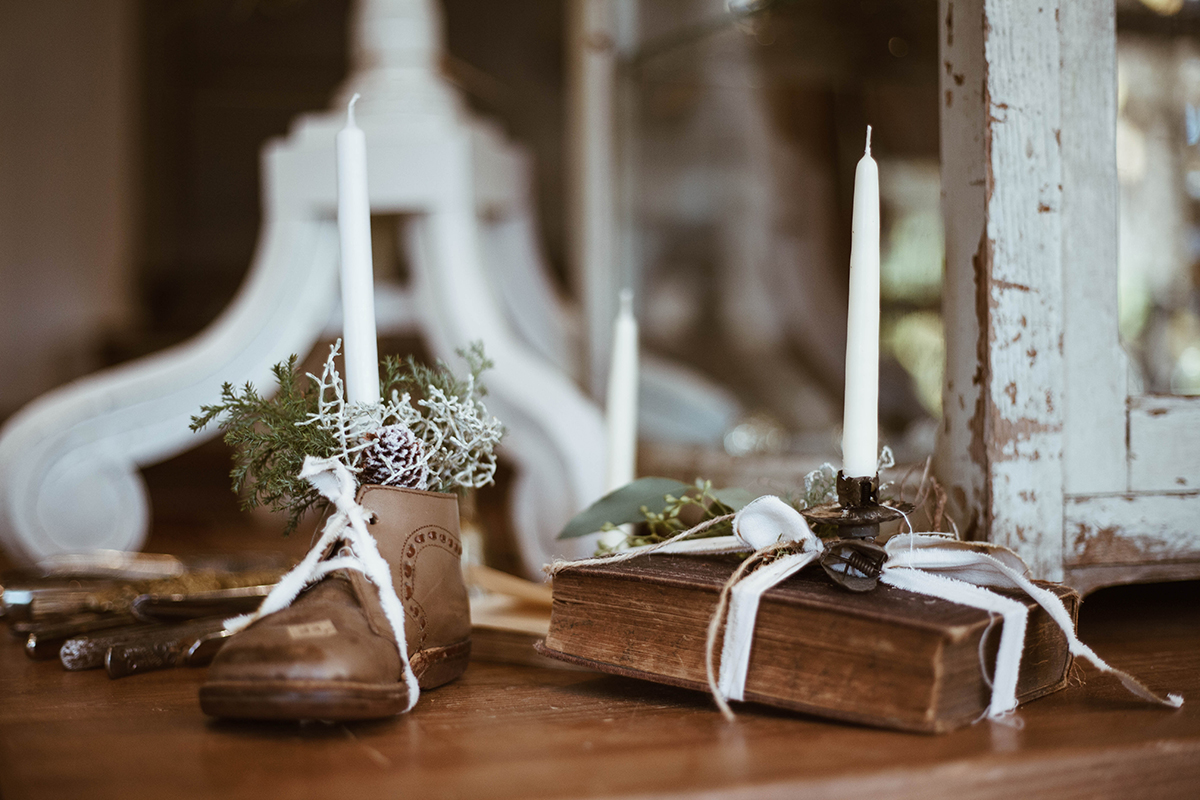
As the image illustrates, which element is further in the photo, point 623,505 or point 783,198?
point 783,198

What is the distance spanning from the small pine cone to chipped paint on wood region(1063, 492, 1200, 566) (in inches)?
12.7

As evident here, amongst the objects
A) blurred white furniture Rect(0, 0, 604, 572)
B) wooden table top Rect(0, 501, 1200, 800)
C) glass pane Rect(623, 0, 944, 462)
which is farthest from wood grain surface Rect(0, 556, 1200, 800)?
glass pane Rect(623, 0, 944, 462)

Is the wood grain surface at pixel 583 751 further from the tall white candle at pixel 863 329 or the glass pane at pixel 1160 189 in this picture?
the glass pane at pixel 1160 189

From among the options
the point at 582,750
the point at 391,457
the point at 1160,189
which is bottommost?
the point at 582,750

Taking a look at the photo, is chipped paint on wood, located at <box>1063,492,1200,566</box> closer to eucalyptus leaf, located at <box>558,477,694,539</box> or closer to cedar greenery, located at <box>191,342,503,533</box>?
eucalyptus leaf, located at <box>558,477,694,539</box>

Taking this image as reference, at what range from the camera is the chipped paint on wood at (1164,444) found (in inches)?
19.3

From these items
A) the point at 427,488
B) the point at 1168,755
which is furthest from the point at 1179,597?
the point at 427,488

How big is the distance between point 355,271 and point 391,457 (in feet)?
0.27

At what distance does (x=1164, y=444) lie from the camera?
0.49 meters

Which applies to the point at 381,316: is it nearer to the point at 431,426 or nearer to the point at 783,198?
the point at 431,426

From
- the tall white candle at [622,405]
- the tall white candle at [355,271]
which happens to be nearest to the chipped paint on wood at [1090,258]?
the tall white candle at [622,405]

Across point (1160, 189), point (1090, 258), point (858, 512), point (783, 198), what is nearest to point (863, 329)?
point (858, 512)

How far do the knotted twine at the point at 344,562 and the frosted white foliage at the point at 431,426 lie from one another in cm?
1

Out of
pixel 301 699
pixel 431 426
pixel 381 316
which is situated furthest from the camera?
pixel 381 316
